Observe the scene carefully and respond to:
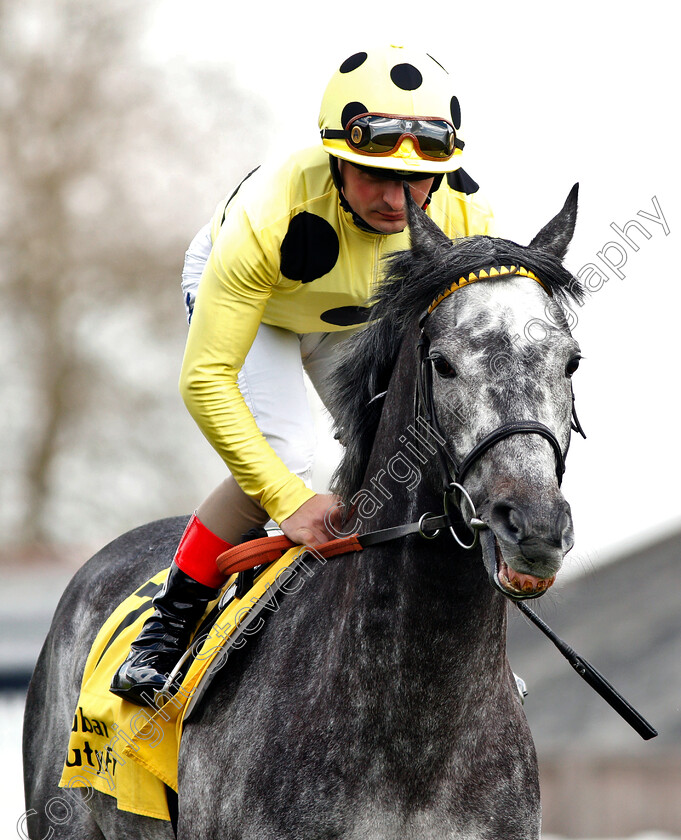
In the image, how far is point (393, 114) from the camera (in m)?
3.25

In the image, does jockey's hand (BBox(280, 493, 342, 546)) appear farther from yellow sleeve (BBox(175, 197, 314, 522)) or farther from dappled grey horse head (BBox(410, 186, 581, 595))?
dappled grey horse head (BBox(410, 186, 581, 595))

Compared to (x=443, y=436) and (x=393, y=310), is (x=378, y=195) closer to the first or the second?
(x=393, y=310)

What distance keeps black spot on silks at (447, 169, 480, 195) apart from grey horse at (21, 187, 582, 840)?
2.50 ft

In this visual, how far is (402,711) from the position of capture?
2748mm

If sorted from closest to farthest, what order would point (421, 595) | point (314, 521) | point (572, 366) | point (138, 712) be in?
point (572, 366)
point (421, 595)
point (314, 521)
point (138, 712)

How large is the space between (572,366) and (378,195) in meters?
0.98

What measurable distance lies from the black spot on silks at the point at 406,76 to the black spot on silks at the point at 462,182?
0.38 metres

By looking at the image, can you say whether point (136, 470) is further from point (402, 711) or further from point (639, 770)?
point (402, 711)

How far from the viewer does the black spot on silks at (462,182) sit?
3.65 meters

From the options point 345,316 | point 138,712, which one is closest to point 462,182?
point 345,316

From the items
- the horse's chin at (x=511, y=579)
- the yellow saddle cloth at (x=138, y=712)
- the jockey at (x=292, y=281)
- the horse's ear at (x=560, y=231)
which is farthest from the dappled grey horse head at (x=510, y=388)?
the yellow saddle cloth at (x=138, y=712)

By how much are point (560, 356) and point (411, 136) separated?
983mm

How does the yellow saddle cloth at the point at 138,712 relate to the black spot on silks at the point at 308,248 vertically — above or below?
below

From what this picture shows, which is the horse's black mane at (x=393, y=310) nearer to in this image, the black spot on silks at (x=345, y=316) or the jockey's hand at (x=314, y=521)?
the jockey's hand at (x=314, y=521)
